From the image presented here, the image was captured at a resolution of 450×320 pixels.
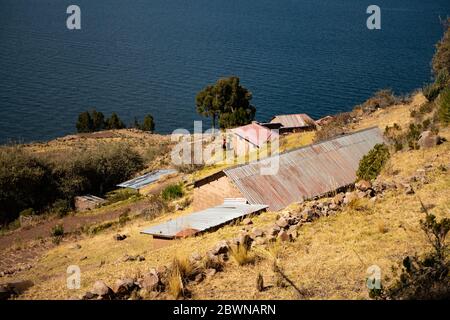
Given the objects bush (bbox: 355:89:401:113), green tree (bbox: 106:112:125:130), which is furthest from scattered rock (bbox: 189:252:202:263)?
green tree (bbox: 106:112:125:130)

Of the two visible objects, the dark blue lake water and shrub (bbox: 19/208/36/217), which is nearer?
shrub (bbox: 19/208/36/217)

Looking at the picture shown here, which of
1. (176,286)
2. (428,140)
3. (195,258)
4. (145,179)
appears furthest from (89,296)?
(145,179)

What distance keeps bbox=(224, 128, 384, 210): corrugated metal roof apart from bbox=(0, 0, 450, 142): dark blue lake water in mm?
63384

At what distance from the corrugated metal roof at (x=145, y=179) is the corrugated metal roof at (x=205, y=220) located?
65.9 ft

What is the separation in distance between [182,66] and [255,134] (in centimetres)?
8970

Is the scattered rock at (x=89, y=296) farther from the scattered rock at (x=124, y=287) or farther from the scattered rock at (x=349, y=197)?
the scattered rock at (x=349, y=197)

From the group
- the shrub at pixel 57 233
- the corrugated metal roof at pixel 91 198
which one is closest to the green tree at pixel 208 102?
the corrugated metal roof at pixel 91 198

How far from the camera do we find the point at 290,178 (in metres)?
23.7

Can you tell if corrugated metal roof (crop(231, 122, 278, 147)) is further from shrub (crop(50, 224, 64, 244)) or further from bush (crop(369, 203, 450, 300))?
bush (crop(369, 203, 450, 300))

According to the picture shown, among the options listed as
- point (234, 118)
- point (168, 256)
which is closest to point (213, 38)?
point (234, 118)

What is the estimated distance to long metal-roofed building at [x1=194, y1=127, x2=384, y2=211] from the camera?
2253cm

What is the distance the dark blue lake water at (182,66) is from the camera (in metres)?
95.5

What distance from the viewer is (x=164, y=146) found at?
57000 millimetres

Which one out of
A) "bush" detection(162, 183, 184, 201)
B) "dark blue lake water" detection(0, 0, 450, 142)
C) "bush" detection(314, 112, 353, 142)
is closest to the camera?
"bush" detection(162, 183, 184, 201)
